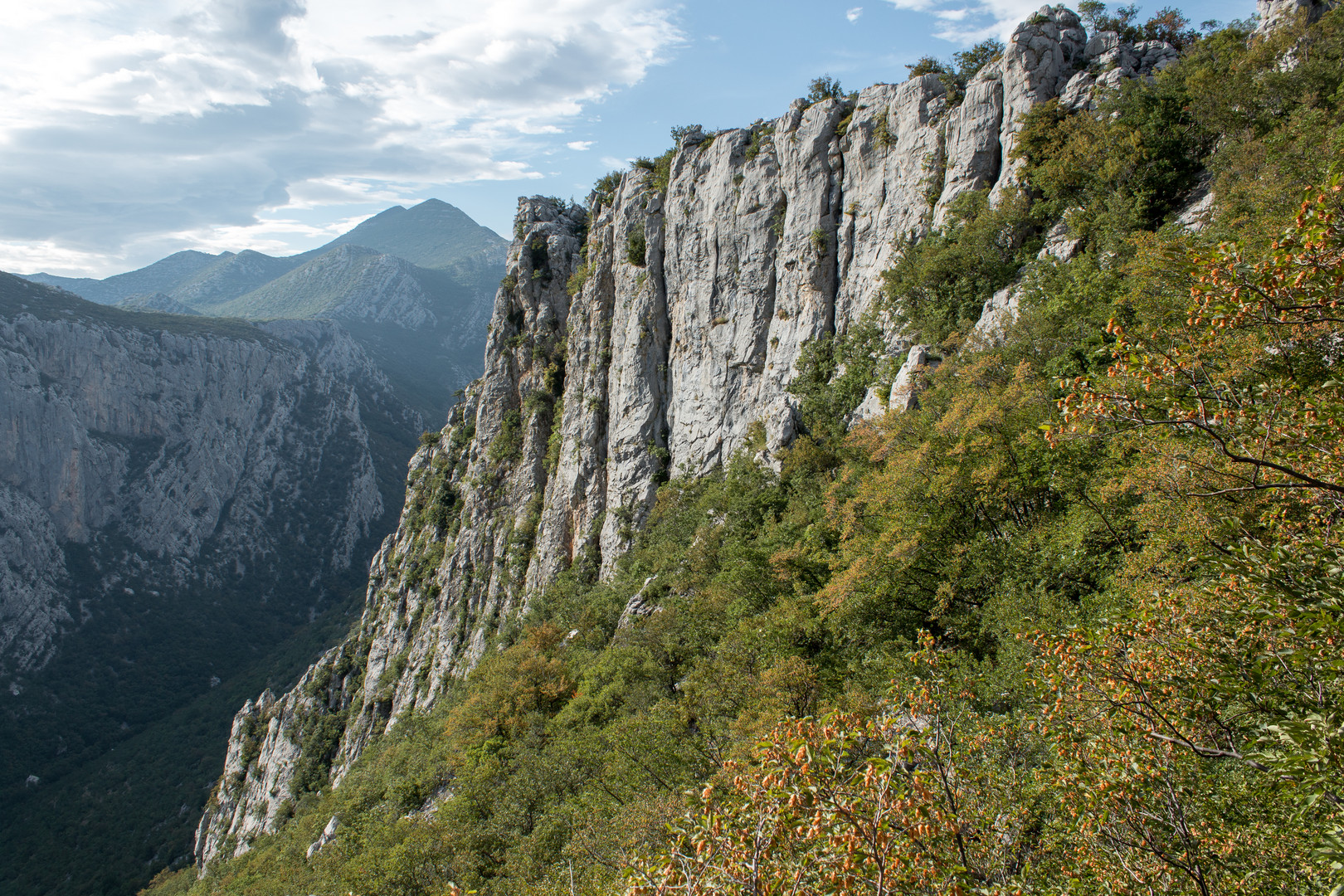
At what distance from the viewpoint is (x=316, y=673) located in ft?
218

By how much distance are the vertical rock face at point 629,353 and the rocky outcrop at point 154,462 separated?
68173 millimetres

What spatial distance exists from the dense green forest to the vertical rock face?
123 inches

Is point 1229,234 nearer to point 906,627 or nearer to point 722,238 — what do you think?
point 906,627

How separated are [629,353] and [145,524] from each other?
128 m

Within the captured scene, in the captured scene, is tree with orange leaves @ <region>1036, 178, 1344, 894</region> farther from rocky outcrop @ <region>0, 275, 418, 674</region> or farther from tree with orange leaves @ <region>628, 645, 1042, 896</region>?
rocky outcrop @ <region>0, 275, 418, 674</region>

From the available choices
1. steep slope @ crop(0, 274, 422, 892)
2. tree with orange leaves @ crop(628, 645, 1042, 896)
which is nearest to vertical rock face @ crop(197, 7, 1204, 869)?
tree with orange leaves @ crop(628, 645, 1042, 896)

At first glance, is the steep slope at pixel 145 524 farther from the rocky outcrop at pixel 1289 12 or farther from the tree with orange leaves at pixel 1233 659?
the rocky outcrop at pixel 1289 12

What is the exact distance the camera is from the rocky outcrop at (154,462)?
10681 centimetres

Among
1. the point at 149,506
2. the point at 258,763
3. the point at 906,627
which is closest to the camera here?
the point at 906,627

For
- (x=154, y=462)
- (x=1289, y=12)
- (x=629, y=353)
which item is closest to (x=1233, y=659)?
(x=1289, y=12)

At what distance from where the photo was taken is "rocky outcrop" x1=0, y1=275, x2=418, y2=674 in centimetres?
10681

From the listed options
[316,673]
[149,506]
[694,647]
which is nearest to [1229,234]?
[694,647]

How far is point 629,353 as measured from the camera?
150 feet

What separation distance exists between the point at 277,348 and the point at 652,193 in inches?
5688
